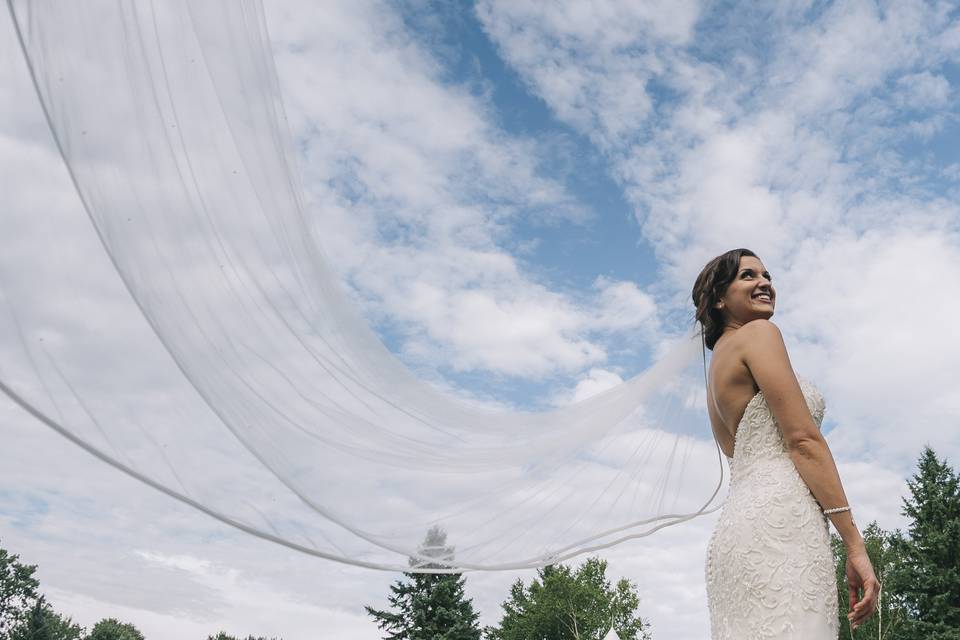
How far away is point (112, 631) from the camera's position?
210 ft

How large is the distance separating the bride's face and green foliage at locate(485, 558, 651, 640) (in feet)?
139

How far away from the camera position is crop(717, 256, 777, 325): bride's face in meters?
3.62

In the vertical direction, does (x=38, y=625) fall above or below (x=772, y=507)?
above

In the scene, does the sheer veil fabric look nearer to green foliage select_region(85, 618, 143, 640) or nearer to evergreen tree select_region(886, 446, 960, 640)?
evergreen tree select_region(886, 446, 960, 640)

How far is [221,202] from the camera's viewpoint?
2.52 metres

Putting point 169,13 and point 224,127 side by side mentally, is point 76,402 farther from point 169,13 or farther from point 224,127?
point 169,13

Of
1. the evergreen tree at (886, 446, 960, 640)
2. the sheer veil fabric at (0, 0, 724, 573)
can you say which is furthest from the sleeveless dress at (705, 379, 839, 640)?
the evergreen tree at (886, 446, 960, 640)

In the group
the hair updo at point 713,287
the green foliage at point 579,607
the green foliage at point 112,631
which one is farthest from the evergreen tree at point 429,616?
the green foliage at point 112,631

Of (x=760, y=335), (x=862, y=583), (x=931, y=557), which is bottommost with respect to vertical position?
(x=862, y=583)

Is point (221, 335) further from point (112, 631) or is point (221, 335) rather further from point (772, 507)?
point (112, 631)

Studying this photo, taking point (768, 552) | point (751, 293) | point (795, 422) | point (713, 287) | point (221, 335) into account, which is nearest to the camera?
point (221, 335)

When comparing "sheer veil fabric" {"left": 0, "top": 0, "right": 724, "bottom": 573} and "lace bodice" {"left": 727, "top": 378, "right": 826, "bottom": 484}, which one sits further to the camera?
"lace bodice" {"left": 727, "top": 378, "right": 826, "bottom": 484}

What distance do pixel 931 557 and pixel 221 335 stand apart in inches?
1236

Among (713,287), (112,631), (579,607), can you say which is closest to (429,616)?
(579,607)
